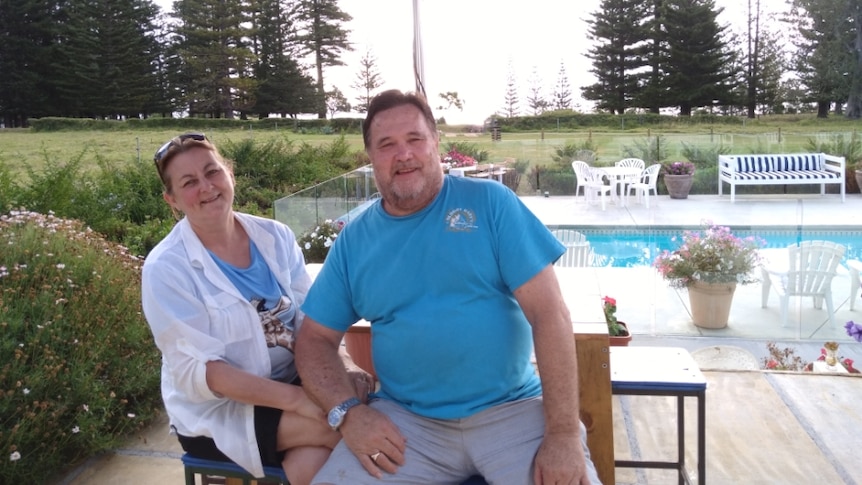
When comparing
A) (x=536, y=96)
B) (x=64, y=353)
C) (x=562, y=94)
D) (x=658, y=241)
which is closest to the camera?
(x=64, y=353)

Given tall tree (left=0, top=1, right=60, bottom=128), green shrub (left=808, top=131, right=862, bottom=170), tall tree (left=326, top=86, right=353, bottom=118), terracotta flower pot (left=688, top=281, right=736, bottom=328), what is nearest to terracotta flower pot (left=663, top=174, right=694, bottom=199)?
green shrub (left=808, top=131, right=862, bottom=170)

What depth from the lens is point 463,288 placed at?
146 cm

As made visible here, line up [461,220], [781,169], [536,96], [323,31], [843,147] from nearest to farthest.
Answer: [461,220], [781,169], [843,147], [536,96], [323,31]

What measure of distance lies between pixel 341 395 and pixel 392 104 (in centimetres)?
66

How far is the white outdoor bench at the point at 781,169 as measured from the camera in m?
10.7

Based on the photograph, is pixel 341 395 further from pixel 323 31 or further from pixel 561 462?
pixel 323 31

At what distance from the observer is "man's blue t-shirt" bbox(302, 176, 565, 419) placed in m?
1.45

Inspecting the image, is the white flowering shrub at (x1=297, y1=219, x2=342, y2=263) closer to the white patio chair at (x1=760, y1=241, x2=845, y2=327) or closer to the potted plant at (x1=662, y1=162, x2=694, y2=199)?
the white patio chair at (x1=760, y1=241, x2=845, y2=327)

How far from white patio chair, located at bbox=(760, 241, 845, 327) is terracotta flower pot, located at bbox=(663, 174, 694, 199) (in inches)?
298

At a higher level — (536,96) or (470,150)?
(536,96)

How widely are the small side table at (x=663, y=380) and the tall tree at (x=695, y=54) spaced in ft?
72.5

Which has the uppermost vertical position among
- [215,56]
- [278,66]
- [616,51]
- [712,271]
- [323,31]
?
[323,31]

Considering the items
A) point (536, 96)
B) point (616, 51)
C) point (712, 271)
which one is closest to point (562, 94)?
point (536, 96)

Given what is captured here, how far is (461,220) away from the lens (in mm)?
1497
